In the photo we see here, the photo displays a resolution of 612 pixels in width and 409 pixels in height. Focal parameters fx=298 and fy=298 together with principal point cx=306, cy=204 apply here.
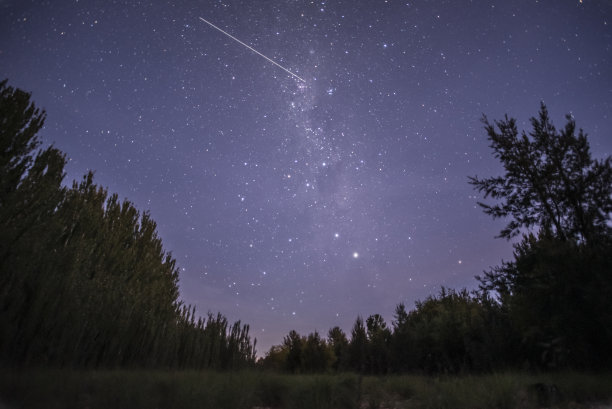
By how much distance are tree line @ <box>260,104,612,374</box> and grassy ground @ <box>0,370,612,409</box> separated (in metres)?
2.24

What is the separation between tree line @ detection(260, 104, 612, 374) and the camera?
32.1 feet

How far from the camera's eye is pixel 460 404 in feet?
18.2

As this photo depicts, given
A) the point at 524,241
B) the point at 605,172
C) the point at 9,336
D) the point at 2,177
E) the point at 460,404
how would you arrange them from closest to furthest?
the point at 9,336 < the point at 460,404 < the point at 2,177 < the point at 605,172 < the point at 524,241

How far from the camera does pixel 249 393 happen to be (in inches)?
208

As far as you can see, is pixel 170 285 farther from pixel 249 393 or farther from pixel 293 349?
pixel 249 393

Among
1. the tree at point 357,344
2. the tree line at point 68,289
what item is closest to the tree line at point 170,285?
the tree line at point 68,289

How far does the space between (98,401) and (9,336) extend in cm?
247

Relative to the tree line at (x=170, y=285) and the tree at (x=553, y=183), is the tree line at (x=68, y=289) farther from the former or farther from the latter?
the tree at (x=553, y=183)

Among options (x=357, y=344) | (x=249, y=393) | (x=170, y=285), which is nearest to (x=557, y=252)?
(x=249, y=393)


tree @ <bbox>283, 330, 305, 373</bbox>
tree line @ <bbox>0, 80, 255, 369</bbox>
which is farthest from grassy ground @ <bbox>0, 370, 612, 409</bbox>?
tree @ <bbox>283, 330, 305, 373</bbox>

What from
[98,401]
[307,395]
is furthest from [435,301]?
[98,401]

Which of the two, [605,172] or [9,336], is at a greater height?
[605,172]

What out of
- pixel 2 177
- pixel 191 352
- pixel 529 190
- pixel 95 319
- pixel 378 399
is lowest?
pixel 378 399

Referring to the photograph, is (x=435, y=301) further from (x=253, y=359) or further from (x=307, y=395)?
(x=307, y=395)
